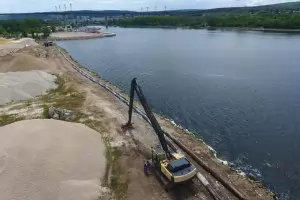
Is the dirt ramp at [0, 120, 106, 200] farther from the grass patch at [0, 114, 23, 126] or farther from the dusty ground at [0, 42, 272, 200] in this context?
the grass patch at [0, 114, 23, 126]

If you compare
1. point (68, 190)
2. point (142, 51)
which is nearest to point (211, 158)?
point (68, 190)

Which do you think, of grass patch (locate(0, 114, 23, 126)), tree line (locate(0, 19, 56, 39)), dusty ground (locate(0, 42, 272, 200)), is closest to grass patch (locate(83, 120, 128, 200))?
dusty ground (locate(0, 42, 272, 200))

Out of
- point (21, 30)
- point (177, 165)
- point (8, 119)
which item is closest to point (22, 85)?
point (8, 119)

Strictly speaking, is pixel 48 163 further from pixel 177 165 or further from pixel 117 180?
pixel 177 165

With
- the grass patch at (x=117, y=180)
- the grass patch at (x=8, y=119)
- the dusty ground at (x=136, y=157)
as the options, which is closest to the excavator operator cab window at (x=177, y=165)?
the dusty ground at (x=136, y=157)

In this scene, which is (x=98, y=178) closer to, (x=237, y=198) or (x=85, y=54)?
(x=237, y=198)

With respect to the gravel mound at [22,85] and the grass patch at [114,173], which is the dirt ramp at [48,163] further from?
the gravel mound at [22,85]
